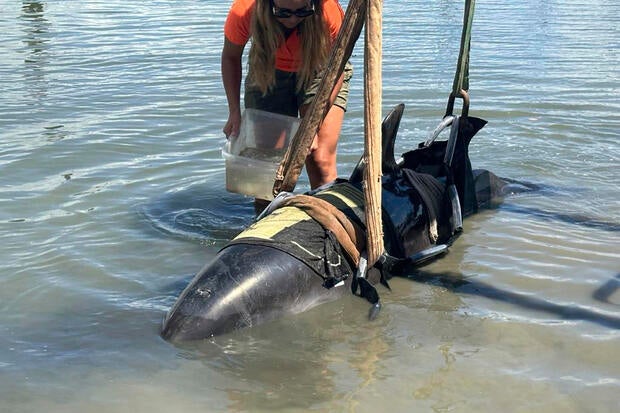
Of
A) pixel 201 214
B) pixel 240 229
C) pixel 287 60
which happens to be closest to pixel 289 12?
pixel 287 60

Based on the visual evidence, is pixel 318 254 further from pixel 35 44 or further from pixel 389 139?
pixel 35 44

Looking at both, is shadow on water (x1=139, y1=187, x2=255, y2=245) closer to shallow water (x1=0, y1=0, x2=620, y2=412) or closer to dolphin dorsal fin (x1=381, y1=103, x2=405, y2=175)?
shallow water (x1=0, y1=0, x2=620, y2=412)

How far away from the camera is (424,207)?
5277 mm

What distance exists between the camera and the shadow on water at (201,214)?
240 inches

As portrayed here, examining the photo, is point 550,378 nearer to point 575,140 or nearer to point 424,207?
point 424,207

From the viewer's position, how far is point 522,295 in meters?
4.99

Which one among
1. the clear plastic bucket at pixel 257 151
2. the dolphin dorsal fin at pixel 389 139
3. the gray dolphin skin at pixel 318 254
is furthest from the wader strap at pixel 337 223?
the clear plastic bucket at pixel 257 151

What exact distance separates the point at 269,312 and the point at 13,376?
1.32 meters

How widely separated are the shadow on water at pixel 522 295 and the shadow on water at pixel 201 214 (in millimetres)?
1553

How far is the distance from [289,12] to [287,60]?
19.0 inches

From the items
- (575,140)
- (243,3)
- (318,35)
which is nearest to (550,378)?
(318,35)

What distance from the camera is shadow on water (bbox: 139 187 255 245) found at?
240 inches

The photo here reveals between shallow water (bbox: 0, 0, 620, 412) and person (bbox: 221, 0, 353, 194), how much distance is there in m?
0.94

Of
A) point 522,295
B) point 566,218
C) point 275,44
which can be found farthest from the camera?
point 566,218
